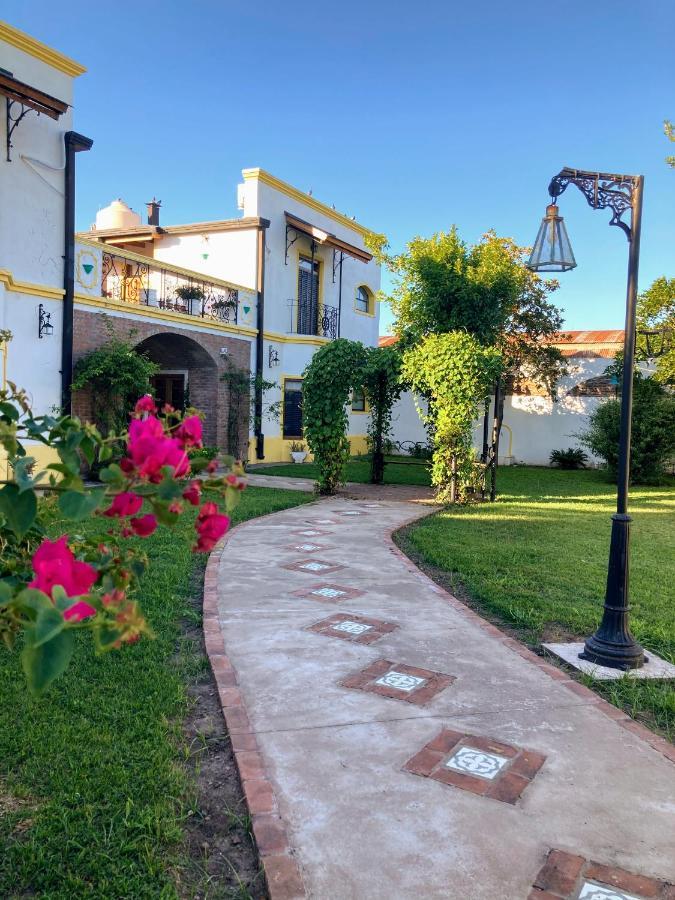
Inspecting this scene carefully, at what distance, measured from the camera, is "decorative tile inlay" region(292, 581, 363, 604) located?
5480 millimetres

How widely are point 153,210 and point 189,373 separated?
6098 millimetres

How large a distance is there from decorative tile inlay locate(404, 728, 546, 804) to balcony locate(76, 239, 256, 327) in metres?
11.6

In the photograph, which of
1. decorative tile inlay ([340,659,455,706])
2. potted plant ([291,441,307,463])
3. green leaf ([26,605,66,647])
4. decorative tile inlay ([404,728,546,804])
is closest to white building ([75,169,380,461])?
potted plant ([291,441,307,463])

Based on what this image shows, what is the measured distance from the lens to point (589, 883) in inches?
85.2

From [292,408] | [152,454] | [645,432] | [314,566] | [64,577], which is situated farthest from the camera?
[292,408]

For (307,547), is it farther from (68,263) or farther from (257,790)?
(68,263)

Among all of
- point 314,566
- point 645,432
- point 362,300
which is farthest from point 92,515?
point 362,300

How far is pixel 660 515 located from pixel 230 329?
10568 millimetres

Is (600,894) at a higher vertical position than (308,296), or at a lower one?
lower

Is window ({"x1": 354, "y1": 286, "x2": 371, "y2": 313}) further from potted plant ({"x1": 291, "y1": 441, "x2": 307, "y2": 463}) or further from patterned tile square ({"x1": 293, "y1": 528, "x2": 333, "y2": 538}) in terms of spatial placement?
patterned tile square ({"x1": 293, "y1": 528, "x2": 333, "y2": 538})

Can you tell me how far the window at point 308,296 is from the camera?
64.8ft

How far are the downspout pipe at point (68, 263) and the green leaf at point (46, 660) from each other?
1190cm

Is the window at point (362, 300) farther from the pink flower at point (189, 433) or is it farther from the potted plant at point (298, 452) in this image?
the pink flower at point (189, 433)

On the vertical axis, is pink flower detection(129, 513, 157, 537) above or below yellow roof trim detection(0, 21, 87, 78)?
below
